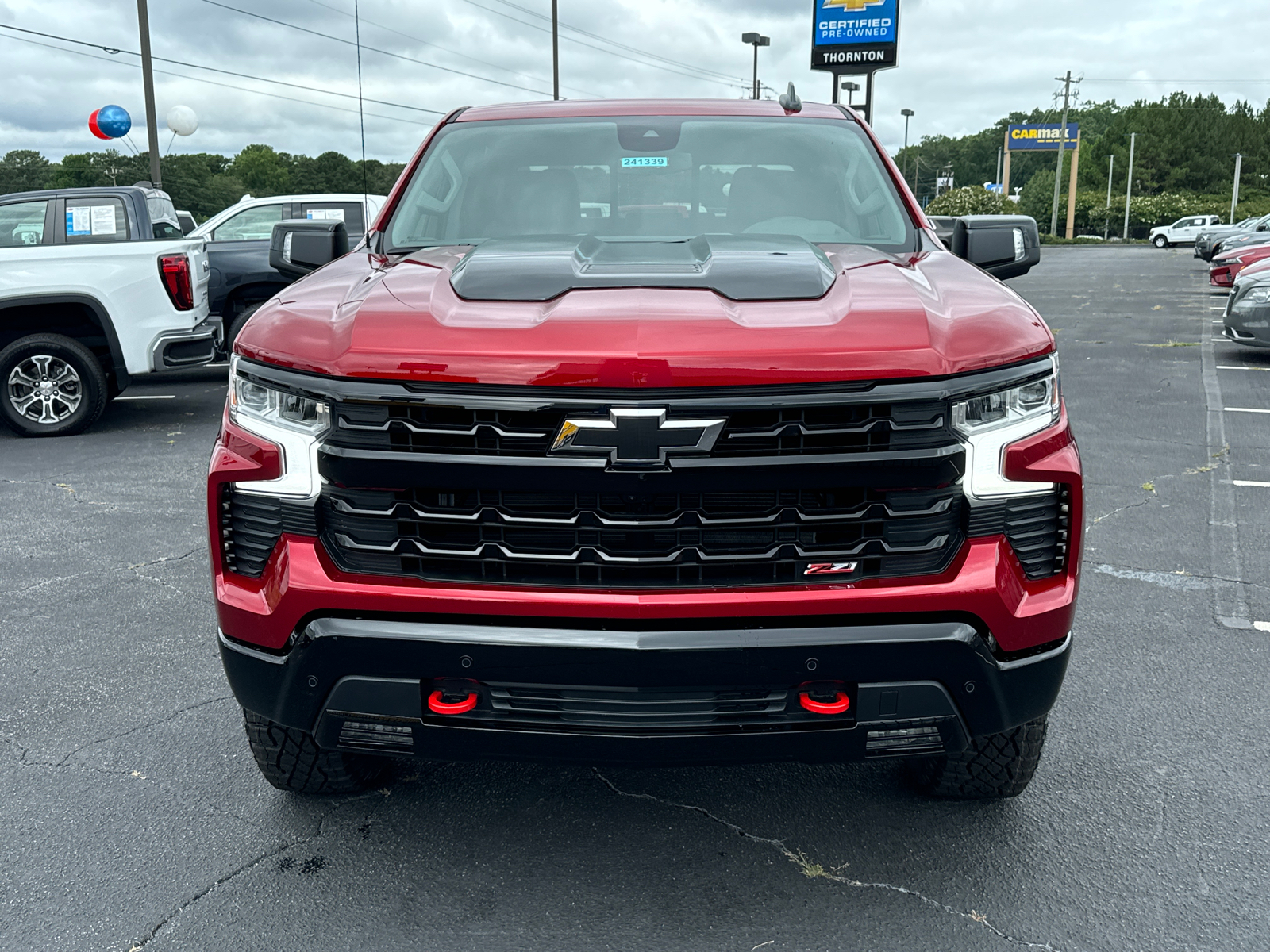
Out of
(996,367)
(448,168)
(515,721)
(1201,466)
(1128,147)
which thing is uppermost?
(1128,147)

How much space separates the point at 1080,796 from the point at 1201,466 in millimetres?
5199

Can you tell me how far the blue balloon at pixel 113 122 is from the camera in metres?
21.8

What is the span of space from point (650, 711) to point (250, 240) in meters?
10.3

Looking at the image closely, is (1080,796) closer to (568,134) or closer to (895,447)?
(895,447)

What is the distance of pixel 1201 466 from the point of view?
7.64 metres

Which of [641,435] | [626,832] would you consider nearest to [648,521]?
[641,435]

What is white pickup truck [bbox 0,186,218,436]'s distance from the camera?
29.1 feet

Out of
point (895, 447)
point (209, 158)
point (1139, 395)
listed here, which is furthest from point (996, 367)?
point (209, 158)

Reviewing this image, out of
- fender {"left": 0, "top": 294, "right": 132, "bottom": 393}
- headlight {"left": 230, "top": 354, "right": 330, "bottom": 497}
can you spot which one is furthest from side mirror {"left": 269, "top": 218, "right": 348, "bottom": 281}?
fender {"left": 0, "top": 294, "right": 132, "bottom": 393}

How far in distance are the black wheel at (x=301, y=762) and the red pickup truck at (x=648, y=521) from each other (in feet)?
1.30

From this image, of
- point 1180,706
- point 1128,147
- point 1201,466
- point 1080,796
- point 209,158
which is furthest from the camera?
point 1128,147

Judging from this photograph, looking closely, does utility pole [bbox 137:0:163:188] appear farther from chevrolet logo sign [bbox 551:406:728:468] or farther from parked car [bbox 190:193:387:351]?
chevrolet logo sign [bbox 551:406:728:468]

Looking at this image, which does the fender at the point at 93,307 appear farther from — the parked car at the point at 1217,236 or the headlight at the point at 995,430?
the parked car at the point at 1217,236

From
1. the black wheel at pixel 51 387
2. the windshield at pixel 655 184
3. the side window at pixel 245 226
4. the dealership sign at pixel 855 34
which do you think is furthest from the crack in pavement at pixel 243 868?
the dealership sign at pixel 855 34
